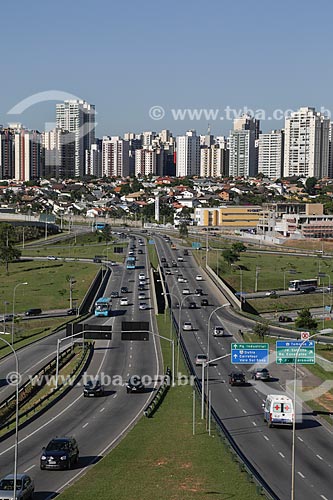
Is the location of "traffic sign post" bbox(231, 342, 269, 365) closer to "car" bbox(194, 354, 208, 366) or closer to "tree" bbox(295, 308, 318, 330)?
"car" bbox(194, 354, 208, 366)

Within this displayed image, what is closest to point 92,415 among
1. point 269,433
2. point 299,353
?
point 269,433

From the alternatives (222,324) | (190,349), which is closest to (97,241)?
(222,324)

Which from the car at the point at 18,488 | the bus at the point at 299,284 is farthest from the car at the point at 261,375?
the bus at the point at 299,284

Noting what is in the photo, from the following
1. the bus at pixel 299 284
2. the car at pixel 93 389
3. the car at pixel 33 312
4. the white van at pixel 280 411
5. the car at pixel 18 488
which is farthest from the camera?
the bus at pixel 299 284

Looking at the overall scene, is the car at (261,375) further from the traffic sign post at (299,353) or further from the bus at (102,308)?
the bus at (102,308)

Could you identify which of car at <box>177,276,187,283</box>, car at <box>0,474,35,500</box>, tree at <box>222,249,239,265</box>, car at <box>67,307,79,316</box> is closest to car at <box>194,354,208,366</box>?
car at <box>67,307,79,316</box>
